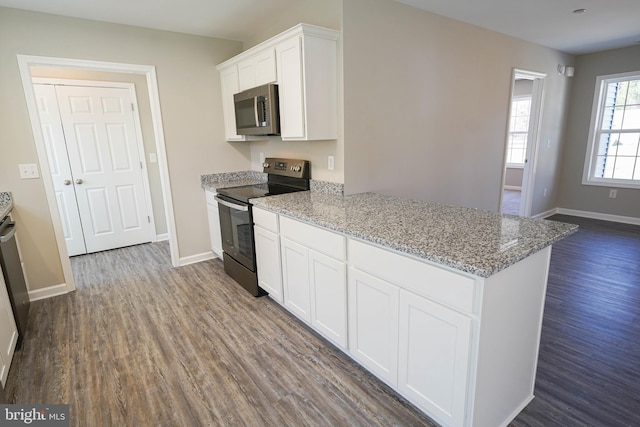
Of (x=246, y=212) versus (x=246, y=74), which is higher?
(x=246, y=74)

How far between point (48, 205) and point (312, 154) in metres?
2.45

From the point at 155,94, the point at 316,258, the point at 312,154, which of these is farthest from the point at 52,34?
the point at 316,258

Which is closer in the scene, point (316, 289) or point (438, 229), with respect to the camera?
point (438, 229)

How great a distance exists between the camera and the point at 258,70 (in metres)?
2.96

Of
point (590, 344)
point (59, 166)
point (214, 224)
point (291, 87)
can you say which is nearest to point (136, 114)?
point (59, 166)

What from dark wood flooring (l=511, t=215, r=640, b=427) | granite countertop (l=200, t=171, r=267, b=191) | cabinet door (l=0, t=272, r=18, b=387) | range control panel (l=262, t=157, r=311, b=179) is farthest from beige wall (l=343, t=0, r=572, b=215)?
cabinet door (l=0, t=272, r=18, b=387)

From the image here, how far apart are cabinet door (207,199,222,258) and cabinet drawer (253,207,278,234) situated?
0.97 m

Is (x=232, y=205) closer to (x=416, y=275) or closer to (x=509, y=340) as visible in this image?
(x=416, y=275)

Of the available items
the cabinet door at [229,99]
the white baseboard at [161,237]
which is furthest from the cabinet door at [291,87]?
the white baseboard at [161,237]

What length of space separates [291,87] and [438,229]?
1617 millimetres

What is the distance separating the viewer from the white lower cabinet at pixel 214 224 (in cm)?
367

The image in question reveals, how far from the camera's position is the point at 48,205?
305cm

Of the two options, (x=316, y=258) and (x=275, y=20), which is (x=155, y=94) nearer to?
(x=275, y=20)

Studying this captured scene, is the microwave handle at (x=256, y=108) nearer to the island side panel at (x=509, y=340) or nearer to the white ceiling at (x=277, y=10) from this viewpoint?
the white ceiling at (x=277, y=10)
